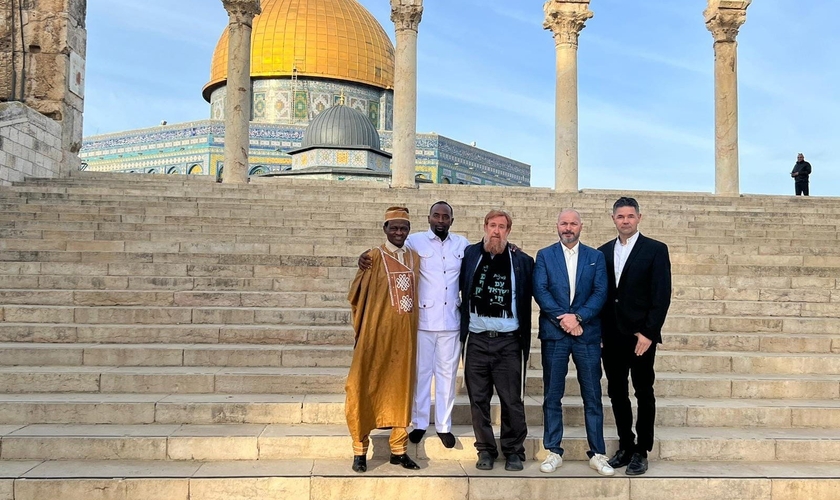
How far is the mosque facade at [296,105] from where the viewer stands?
38.9 metres

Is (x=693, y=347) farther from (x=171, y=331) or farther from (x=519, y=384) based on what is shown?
(x=171, y=331)

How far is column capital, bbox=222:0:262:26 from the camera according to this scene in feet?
54.3

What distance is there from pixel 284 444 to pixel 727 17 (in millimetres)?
16456

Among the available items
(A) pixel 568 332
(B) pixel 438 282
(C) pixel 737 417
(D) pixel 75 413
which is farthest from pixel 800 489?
(D) pixel 75 413

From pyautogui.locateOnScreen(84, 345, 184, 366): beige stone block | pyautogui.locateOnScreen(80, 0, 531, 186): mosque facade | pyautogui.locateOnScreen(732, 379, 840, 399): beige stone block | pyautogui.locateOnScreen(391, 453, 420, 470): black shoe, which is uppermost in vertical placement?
pyautogui.locateOnScreen(80, 0, 531, 186): mosque facade

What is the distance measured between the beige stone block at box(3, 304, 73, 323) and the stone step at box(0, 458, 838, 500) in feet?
7.66

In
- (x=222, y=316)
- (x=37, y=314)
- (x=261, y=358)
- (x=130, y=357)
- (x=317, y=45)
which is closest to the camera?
(x=130, y=357)

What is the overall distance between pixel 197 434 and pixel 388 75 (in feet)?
140

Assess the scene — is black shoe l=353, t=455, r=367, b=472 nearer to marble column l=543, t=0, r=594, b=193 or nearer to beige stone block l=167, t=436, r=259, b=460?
beige stone block l=167, t=436, r=259, b=460

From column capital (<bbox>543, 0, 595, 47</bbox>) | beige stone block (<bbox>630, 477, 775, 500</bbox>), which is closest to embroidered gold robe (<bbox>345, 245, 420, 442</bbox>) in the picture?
beige stone block (<bbox>630, 477, 775, 500</bbox>)

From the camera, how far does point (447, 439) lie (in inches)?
181

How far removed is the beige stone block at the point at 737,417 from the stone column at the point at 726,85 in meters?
12.6

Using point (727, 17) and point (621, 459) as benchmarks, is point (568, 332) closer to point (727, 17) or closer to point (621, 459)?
point (621, 459)

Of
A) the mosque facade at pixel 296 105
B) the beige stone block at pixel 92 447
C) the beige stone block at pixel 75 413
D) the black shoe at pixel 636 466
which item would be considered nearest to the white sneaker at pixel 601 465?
the black shoe at pixel 636 466
